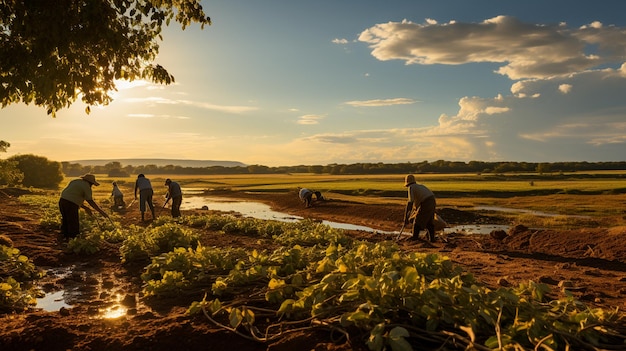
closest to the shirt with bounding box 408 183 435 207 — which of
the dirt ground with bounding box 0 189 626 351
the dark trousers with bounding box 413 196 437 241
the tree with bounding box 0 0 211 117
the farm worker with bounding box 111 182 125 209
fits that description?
the dark trousers with bounding box 413 196 437 241

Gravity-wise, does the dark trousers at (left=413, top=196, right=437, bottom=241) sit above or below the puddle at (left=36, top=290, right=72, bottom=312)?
above

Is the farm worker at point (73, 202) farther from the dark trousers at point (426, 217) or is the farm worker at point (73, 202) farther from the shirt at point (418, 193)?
the dark trousers at point (426, 217)

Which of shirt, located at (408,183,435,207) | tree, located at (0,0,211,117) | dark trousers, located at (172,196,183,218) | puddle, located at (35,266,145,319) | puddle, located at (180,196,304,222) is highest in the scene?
tree, located at (0,0,211,117)

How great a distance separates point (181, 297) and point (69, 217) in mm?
7956

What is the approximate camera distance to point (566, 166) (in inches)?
4358

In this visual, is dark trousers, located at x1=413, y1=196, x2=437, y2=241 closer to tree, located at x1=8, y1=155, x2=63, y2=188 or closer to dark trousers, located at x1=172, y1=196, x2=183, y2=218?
dark trousers, located at x1=172, y1=196, x2=183, y2=218

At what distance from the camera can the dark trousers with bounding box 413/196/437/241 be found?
13312 millimetres

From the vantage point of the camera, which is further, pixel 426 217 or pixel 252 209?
pixel 252 209

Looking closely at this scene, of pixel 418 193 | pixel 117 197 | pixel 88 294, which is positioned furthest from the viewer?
pixel 117 197

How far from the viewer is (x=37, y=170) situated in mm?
71625

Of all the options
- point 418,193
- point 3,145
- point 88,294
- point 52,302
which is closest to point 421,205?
point 418,193

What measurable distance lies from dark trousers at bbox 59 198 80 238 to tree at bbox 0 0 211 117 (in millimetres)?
4066

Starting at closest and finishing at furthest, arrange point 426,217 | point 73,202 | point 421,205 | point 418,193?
point 73,202 < point 418,193 < point 421,205 < point 426,217

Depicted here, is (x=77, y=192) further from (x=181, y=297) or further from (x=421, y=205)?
(x=421, y=205)
